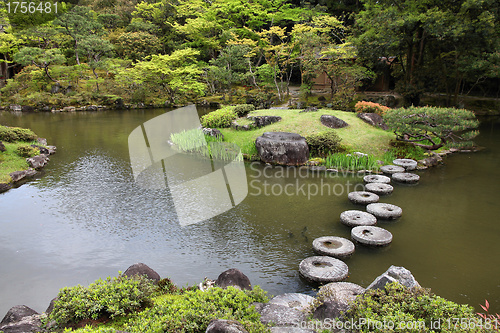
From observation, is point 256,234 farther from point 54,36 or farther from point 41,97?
point 54,36

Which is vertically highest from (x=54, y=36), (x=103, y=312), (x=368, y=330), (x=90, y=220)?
(x=54, y=36)

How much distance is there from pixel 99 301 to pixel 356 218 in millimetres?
6351

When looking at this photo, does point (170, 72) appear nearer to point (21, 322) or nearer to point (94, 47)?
point (94, 47)

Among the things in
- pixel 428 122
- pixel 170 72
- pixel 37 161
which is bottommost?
pixel 37 161

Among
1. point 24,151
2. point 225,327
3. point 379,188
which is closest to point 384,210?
point 379,188

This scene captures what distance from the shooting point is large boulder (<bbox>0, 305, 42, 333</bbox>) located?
4328 mm

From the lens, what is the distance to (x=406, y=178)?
11.3 metres

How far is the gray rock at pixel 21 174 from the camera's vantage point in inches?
463

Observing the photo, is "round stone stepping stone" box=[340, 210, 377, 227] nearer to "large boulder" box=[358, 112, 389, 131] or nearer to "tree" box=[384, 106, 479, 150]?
"tree" box=[384, 106, 479, 150]

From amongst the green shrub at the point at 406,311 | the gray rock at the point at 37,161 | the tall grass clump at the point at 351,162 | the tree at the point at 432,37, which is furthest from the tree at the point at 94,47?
the green shrub at the point at 406,311

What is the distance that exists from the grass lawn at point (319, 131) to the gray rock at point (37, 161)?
8.14 meters

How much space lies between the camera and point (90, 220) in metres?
8.87

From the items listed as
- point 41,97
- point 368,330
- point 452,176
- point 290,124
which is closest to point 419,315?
point 368,330

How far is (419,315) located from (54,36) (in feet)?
121
